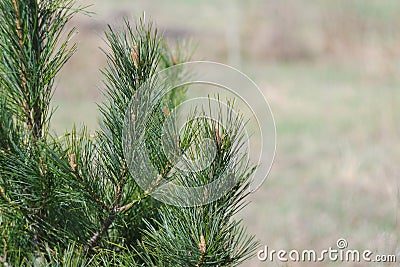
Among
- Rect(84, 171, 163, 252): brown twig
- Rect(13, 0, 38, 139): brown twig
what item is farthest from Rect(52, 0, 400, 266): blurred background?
Rect(84, 171, 163, 252): brown twig

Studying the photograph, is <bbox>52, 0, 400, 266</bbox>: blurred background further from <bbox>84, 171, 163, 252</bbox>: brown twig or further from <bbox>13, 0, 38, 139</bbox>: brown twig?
<bbox>84, 171, 163, 252</bbox>: brown twig

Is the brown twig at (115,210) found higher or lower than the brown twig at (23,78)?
lower

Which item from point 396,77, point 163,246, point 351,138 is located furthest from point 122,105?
point 396,77

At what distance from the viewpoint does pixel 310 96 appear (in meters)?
7.31

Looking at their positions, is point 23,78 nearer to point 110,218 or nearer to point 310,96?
point 110,218

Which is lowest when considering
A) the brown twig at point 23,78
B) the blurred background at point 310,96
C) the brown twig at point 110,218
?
the brown twig at point 110,218

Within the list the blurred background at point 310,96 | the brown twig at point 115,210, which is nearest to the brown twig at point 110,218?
the brown twig at point 115,210

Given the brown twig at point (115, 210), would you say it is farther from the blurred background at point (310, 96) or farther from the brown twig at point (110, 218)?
the blurred background at point (310, 96)

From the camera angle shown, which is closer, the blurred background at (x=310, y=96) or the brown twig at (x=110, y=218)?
the brown twig at (x=110, y=218)

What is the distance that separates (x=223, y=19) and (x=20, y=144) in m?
10.3

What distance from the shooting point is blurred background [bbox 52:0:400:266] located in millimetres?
3619

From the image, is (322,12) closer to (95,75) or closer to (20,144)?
(95,75)

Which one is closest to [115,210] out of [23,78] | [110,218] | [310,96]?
[110,218]

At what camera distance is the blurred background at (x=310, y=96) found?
3.62m
